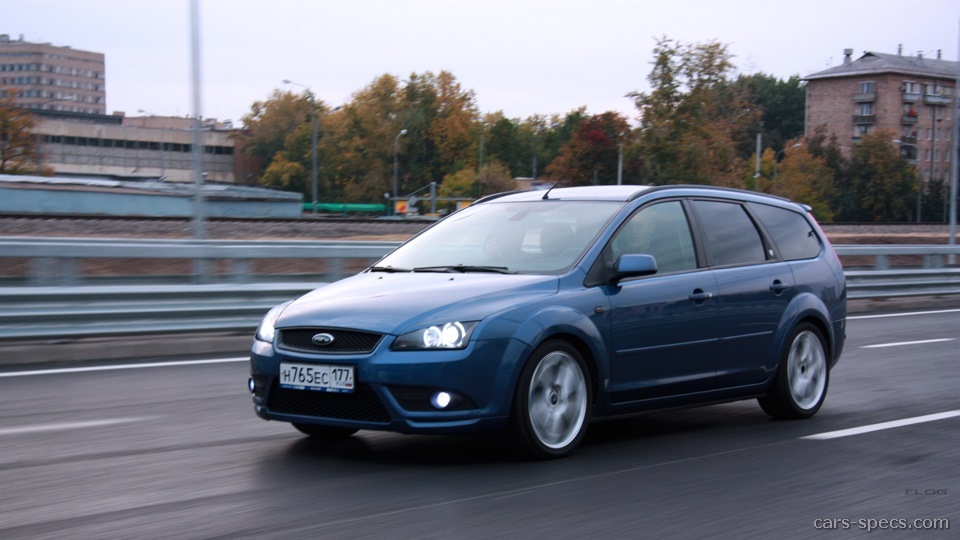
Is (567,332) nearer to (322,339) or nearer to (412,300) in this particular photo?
(412,300)

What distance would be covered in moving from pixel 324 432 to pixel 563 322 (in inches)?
65.5

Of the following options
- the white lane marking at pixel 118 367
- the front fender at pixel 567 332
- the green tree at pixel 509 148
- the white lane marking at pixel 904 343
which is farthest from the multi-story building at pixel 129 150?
the front fender at pixel 567 332

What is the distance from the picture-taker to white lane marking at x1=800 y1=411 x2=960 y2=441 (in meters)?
7.25

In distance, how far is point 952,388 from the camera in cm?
977

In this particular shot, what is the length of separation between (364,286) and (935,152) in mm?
142960

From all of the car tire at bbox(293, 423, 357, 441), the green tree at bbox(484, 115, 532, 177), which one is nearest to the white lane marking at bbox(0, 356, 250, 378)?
the car tire at bbox(293, 423, 357, 441)

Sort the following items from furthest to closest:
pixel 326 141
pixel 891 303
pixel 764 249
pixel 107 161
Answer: pixel 107 161
pixel 326 141
pixel 891 303
pixel 764 249

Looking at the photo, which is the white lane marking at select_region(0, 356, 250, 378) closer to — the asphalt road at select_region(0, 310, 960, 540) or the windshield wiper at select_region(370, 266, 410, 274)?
the asphalt road at select_region(0, 310, 960, 540)

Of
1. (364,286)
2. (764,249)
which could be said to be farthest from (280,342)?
(764,249)

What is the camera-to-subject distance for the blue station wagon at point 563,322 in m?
5.77

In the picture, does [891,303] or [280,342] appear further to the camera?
[891,303]

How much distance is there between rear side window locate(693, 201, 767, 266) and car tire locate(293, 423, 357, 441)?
8.57 feet

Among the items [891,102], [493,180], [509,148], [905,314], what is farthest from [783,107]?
[905,314]

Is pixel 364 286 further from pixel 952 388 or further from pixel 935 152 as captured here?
pixel 935 152
